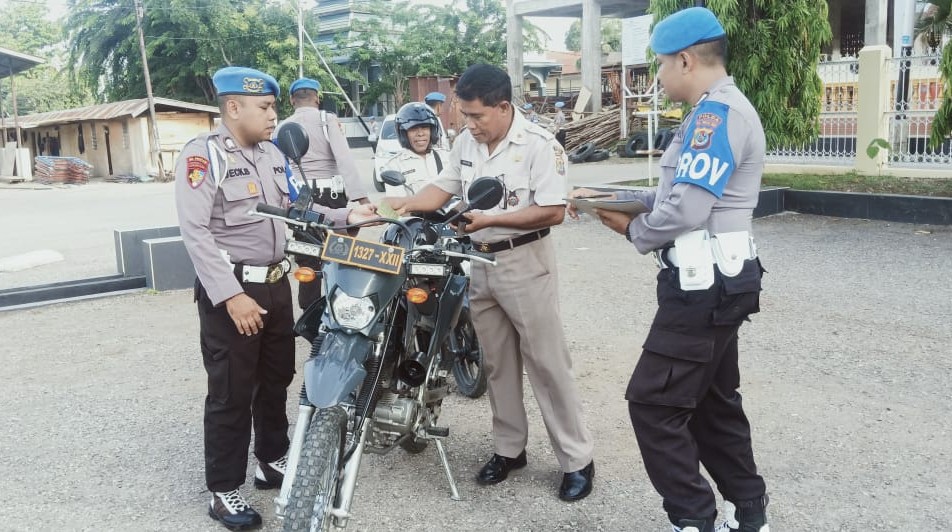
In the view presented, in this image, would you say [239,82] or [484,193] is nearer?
[484,193]

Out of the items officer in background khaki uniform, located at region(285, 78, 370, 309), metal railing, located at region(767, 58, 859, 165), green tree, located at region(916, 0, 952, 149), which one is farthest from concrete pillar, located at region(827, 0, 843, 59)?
officer in background khaki uniform, located at region(285, 78, 370, 309)

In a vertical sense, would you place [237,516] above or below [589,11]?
below

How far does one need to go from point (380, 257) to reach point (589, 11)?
2438 cm

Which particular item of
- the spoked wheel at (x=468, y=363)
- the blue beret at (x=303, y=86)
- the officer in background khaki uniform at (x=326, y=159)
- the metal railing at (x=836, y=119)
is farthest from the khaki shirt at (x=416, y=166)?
the metal railing at (x=836, y=119)

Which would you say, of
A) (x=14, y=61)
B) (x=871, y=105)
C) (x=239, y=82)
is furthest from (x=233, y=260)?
(x=14, y=61)

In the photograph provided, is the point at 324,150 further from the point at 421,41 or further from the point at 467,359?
the point at 421,41

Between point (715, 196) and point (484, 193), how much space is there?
2.60 ft

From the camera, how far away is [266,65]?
117ft

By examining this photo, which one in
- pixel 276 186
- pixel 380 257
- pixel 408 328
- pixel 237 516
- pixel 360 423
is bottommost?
pixel 237 516

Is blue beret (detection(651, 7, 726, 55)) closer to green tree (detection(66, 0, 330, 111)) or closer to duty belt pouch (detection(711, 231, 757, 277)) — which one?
duty belt pouch (detection(711, 231, 757, 277))

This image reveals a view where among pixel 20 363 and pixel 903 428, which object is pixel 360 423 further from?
pixel 20 363

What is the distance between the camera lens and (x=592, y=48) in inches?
1037

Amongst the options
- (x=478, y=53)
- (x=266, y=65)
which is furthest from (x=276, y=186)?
(x=478, y=53)

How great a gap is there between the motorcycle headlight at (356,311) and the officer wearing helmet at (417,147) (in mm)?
2341
